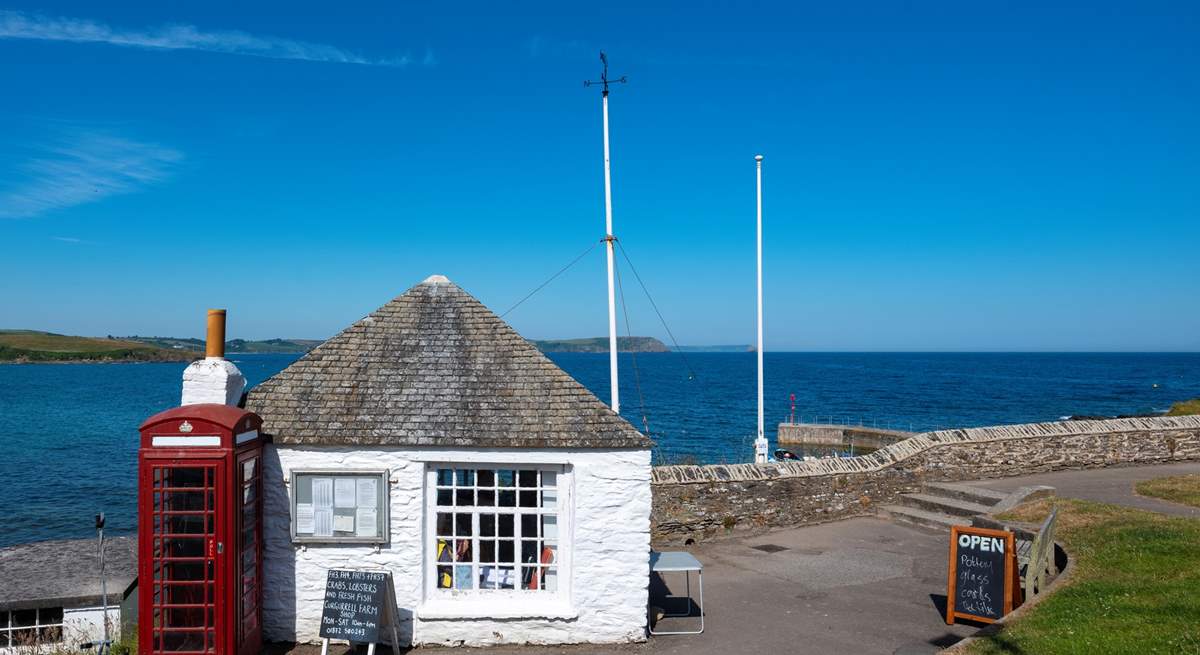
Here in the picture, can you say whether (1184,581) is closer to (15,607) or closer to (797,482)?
(797,482)

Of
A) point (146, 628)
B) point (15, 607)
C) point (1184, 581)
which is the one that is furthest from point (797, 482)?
point (15, 607)

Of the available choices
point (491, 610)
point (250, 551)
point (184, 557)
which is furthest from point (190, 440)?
point (491, 610)

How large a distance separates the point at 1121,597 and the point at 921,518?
7350 millimetres

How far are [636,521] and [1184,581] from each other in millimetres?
7124

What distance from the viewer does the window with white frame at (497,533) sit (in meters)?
10.4

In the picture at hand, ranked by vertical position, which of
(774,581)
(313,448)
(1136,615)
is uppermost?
(313,448)

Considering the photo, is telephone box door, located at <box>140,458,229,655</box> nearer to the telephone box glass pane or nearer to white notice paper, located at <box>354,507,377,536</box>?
the telephone box glass pane

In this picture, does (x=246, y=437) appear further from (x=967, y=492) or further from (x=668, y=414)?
(x=668, y=414)

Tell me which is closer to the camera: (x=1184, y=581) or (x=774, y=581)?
(x=1184, y=581)

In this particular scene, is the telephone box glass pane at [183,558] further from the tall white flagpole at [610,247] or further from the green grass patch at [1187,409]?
the green grass patch at [1187,409]

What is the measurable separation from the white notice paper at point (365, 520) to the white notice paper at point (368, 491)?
0.08 m

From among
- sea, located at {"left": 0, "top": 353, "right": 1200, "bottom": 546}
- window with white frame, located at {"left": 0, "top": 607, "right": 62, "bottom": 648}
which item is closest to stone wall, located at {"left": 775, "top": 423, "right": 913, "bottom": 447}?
sea, located at {"left": 0, "top": 353, "right": 1200, "bottom": 546}

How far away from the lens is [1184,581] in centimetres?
1013

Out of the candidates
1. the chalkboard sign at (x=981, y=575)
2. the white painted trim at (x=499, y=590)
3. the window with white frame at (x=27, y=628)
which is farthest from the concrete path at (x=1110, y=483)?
the window with white frame at (x=27, y=628)
